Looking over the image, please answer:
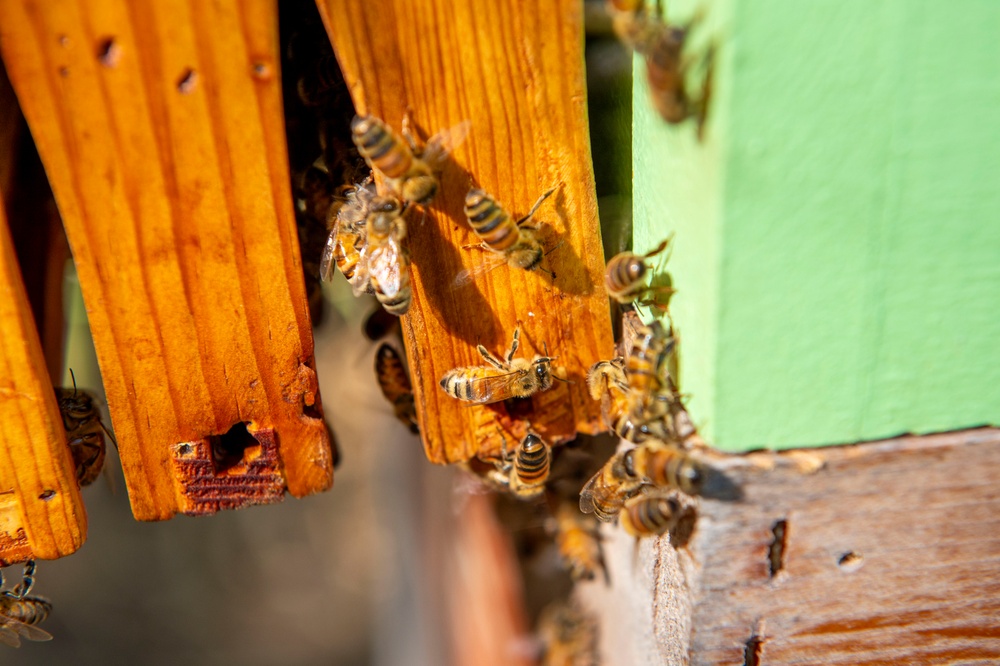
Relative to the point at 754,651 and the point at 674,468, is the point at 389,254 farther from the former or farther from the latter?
the point at 754,651

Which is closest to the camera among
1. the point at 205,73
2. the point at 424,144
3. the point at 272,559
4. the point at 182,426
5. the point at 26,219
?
the point at 205,73

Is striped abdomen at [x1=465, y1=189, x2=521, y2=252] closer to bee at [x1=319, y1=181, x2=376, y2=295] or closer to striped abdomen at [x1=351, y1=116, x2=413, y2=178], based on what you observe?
striped abdomen at [x1=351, y1=116, x2=413, y2=178]

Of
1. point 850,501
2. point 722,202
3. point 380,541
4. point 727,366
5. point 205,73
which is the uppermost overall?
point 205,73

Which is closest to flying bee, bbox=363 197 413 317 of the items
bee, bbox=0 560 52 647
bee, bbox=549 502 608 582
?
bee, bbox=549 502 608 582

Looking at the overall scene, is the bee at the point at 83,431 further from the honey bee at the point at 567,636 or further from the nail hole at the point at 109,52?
the honey bee at the point at 567,636

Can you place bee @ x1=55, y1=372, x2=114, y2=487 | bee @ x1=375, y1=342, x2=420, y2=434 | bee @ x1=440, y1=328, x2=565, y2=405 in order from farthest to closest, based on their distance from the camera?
bee @ x1=375, y1=342, x2=420, y2=434
bee @ x1=55, y1=372, x2=114, y2=487
bee @ x1=440, y1=328, x2=565, y2=405

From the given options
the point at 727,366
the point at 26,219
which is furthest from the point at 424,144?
the point at 26,219

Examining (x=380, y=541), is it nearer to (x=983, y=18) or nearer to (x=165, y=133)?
(x=165, y=133)
